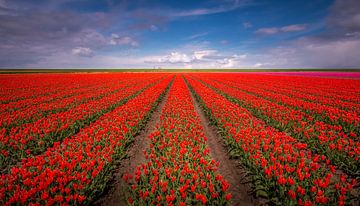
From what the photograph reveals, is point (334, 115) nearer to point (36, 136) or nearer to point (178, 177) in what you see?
point (178, 177)

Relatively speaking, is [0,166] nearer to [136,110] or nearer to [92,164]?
[92,164]

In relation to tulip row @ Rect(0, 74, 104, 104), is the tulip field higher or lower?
lower

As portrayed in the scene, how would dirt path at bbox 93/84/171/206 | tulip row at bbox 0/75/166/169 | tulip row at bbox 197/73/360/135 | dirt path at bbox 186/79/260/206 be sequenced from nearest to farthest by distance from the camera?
dirt path at bbox 93/84/171/206 → dirt path at bbox 186/79/260/206 → tulip row at bbox 0/75/166/169 → tulip row at bbox 197/73/360/135

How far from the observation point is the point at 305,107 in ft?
38.8

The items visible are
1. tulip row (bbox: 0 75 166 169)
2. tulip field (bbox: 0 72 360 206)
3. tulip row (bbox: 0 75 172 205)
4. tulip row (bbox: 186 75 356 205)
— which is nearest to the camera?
tulip row (bbox: 0 75 172 205)

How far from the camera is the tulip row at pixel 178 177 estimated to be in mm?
3664

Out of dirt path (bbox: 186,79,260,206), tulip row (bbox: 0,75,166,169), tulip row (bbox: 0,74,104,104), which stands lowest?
dirt path (bbox: 186,79,260,206)

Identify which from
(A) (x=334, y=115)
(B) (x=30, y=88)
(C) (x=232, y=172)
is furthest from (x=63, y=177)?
(B) (x=30, y=88)

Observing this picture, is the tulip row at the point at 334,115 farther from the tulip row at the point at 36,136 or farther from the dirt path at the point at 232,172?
the tulip row at the point at 36,136

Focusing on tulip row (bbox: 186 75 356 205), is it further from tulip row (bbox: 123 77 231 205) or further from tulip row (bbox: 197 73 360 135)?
tulip row (bbox: 197 73 360 135)

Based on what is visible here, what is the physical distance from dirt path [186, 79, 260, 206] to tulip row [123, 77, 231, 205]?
45 centimetres

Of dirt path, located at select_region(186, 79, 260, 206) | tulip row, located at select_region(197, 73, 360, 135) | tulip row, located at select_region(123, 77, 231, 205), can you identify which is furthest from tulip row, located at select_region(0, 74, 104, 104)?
tulip row, located at select_region(197, 73, 360, 135)

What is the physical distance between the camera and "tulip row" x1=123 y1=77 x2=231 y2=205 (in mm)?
3664

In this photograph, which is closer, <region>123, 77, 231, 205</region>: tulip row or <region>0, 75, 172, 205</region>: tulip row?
<region>0, 75, 172, 205</region>: tulip row
